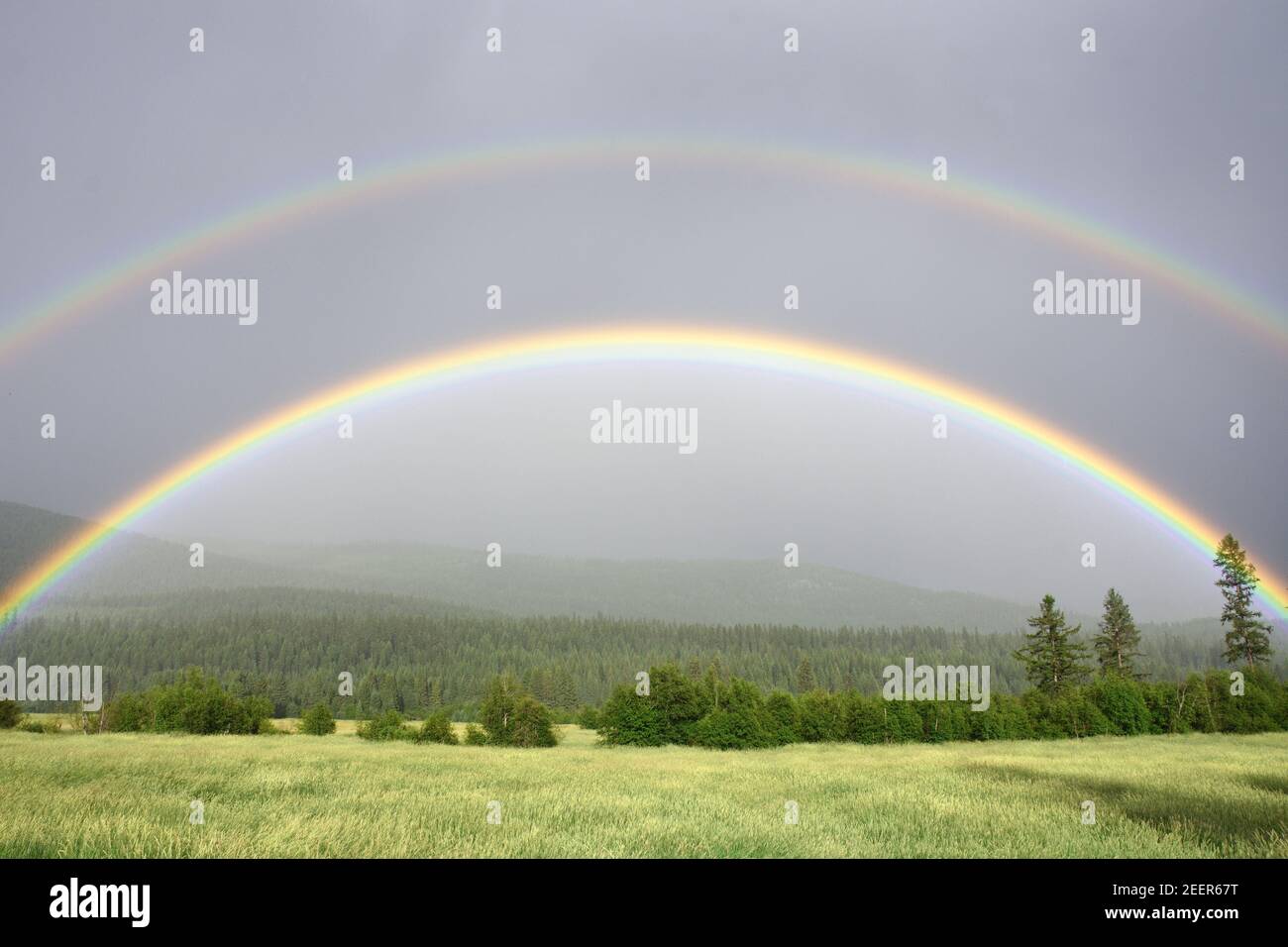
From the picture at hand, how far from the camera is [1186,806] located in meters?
17.3

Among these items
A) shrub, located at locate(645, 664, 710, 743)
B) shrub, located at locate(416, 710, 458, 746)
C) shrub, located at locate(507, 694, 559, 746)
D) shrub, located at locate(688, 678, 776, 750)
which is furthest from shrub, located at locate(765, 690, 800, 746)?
shrub, located at locate(416, 710, 458, 746)

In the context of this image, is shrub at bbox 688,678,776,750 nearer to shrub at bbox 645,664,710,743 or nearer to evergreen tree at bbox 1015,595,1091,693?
shrub at bbox 645,664,710,743

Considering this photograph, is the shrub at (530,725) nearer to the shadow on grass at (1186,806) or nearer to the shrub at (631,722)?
the shrub at (631,722)

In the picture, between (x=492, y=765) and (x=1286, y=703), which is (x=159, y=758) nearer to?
(x=492, y=765)

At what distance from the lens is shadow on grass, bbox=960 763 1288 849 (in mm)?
14102

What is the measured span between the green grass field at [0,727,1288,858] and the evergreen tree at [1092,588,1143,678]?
5859 cm

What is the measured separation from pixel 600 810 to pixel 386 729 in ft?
169

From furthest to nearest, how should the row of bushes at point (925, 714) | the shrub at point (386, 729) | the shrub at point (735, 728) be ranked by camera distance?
1. the shrub at point (386, 729)
2. the row of bushes at point (925, 714)
3. the shrub at point (735, 728)

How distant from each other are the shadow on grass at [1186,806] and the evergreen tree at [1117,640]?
2405 inches

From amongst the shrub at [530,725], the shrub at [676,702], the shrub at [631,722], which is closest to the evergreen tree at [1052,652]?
the shrub at [676,702]

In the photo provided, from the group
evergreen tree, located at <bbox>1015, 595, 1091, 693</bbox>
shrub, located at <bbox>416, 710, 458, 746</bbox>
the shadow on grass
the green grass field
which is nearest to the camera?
the green grass field

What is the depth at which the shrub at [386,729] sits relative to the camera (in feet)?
199
